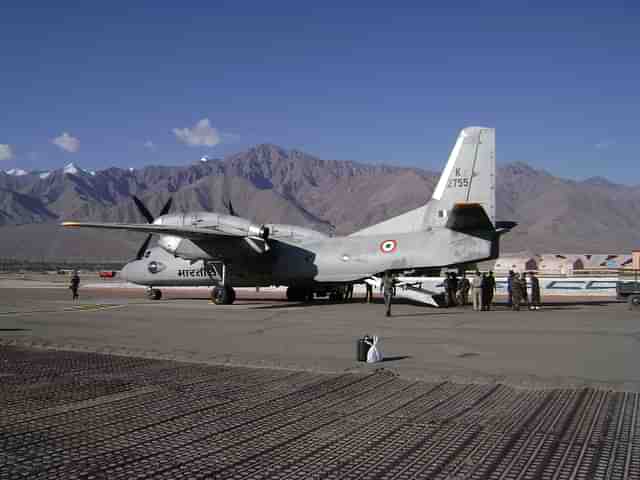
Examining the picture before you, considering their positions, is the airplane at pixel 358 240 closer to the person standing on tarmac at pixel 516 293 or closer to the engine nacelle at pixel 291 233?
the engine nacelle at pixel 291 233

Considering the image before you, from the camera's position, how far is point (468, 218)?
21312 millimetres

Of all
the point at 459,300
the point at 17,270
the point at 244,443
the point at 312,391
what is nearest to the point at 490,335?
the point at 312,391

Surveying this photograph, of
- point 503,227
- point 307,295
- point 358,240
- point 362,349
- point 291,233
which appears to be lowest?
point 362,349

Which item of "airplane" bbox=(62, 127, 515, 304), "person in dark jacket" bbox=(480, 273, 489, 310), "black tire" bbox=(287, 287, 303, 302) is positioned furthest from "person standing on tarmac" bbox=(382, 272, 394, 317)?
"black tire" bbox=(287, 287, 303, 302)

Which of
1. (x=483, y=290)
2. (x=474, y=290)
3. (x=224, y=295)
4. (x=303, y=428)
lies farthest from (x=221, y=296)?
(x=303, y=428)

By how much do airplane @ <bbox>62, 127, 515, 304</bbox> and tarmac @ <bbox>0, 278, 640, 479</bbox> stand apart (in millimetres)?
8036

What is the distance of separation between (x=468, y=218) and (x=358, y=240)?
5.18 m

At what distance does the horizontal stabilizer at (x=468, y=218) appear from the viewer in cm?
2053

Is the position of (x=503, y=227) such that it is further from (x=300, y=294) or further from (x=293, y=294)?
(x=293, y=294)

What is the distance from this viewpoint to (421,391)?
815cm

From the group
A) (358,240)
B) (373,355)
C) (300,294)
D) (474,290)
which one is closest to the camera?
(373,355)

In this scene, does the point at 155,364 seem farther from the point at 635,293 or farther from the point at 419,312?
the point at 635,293

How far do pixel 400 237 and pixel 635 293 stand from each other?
9.84m

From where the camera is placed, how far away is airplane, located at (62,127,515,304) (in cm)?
2222
